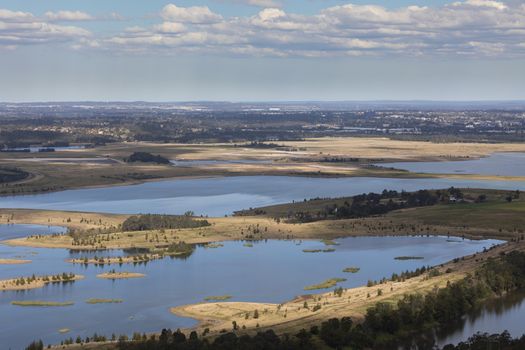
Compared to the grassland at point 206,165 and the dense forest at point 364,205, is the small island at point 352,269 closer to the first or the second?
the dense forest at point 364,205

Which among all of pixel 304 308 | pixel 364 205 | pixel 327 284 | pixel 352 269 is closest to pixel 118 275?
pixel 327 284

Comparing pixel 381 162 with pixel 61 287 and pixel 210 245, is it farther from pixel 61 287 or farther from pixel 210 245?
pixel 61 287

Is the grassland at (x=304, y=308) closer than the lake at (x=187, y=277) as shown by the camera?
Yes

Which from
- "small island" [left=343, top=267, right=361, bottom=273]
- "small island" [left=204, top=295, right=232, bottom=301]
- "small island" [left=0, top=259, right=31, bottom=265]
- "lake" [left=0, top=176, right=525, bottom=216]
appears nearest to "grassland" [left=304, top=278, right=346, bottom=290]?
"small island" [left=343, top=267, right=361, bottom=273]

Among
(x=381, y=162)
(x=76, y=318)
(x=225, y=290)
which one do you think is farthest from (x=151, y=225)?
(x=381, y=162)

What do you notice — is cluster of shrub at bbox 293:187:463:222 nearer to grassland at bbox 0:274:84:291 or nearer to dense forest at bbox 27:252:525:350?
grassland at bbox 0:274:84:291

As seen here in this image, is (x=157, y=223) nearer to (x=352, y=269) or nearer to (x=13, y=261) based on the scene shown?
(x=13, y=261)

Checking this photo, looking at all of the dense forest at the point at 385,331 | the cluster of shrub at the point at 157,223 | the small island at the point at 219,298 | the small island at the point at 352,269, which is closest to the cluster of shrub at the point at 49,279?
the small island at the point at 219,298
